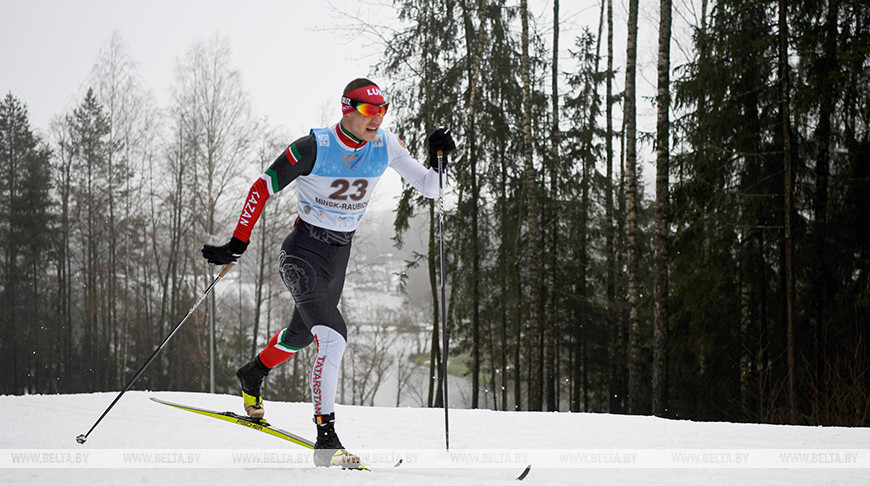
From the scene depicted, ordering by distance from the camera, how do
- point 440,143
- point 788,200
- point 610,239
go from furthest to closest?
1. point 610,239
2. point 788,200
3. point 440,143

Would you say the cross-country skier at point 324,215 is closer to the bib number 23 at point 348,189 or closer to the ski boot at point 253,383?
the bib number 23 at point 348,189

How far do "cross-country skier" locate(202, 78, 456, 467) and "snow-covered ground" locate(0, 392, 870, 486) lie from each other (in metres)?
0.54

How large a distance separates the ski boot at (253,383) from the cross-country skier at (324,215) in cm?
70

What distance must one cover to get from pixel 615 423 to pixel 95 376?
22.8 m

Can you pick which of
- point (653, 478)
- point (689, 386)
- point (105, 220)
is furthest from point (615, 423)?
point (105, 220)

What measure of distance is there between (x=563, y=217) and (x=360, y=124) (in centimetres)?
1260

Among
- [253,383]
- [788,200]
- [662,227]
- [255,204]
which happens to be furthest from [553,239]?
[255,204]

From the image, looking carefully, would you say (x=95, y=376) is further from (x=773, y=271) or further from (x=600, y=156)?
(x=773, y=271)

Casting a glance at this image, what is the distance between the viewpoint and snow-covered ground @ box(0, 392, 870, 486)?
9.65 feet

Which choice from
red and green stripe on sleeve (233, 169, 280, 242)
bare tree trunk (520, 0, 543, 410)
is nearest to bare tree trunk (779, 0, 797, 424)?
bare tree trunk (520, 0, 543, 410)

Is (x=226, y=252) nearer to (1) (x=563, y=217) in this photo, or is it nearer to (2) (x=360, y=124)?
(2) (x=360, y=124)

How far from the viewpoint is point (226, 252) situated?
3.17 m

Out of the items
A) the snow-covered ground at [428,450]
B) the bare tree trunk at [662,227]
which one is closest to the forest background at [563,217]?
the bare tree trunk at [662,227]

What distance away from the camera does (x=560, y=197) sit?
1667 centimetres
